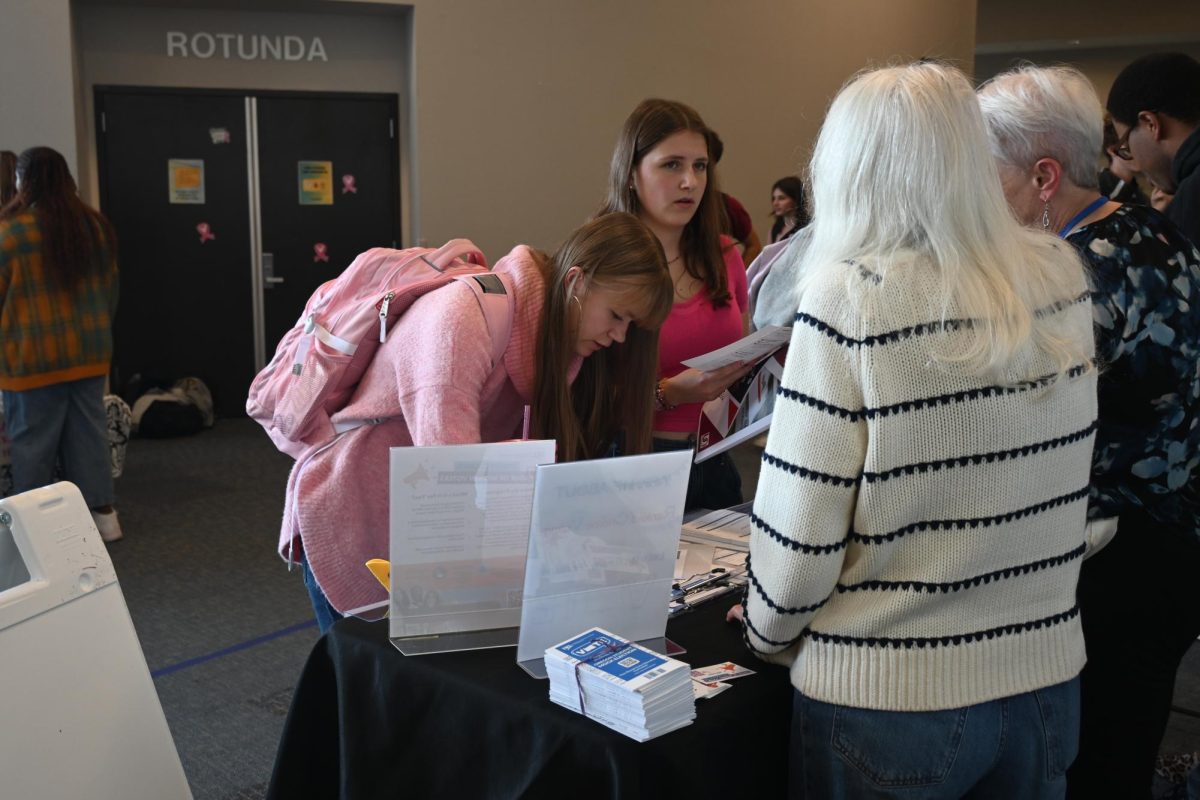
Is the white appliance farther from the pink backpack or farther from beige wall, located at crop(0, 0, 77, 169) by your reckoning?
beige wall, located at crop(0, 0, 77, 169)

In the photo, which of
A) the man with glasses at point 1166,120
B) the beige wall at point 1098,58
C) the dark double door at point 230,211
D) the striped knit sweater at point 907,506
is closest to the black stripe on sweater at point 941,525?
the striped knit sweater at point 907,506

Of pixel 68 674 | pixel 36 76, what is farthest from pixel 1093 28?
pixel 68 674

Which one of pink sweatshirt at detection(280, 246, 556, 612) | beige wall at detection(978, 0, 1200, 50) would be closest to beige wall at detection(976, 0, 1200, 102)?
beige wall at detection(978, 0, 1200, 50)

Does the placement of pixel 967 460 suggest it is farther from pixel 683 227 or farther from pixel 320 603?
pixel 683 227

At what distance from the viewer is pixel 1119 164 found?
129 inches

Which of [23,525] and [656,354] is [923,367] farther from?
[23,525]

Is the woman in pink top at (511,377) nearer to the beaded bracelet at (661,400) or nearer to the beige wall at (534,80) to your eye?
the beaded bracelet at (661,400)

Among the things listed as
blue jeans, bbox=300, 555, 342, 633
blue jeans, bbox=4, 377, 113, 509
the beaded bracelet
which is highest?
the beaded bracelet

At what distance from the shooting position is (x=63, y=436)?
14.2 ft

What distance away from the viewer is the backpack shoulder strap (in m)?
1.67

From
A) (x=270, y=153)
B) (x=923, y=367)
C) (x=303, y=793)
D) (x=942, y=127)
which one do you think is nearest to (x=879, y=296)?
(x=923, y=367)

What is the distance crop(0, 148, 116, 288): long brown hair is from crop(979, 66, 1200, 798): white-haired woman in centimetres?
346

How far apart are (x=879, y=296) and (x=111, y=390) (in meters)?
6.82

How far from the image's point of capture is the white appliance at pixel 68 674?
4.35ft
